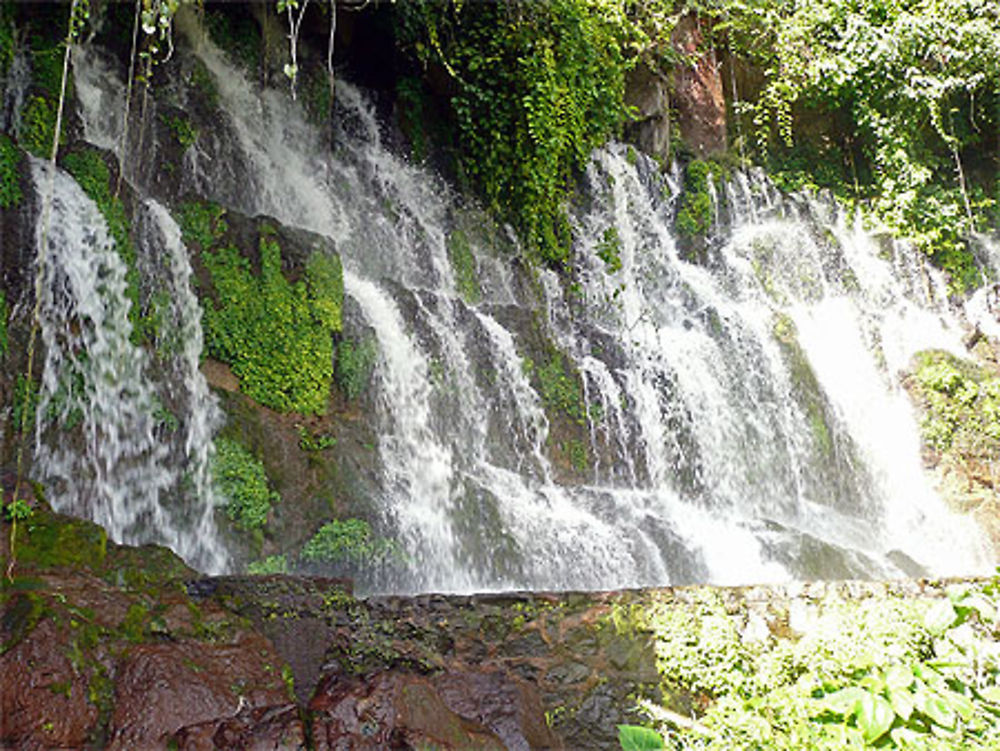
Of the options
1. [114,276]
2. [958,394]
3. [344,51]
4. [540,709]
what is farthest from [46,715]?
[958,394]

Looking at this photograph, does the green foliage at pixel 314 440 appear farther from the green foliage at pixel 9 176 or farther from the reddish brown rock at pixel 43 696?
the reddish brown rock at pixel 43 696

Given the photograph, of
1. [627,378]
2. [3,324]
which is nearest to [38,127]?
[3,324]

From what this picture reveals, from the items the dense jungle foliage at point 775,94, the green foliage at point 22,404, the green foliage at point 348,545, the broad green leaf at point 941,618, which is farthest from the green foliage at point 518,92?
the broad green leaf at point 941,618

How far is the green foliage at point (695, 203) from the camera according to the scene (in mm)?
12477

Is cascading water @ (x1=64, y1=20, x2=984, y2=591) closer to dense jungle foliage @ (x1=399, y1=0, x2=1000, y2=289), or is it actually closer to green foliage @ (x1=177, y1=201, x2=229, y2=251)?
dense jungle foliage @ (x1=399, y1=0, x2=1000, y2=289)

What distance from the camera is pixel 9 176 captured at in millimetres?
5859

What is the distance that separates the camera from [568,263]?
10.3 m

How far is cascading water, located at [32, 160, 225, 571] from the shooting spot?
18.0 ft

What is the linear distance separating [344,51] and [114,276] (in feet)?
17.0

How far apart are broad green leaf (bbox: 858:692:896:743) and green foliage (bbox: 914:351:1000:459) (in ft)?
32.4

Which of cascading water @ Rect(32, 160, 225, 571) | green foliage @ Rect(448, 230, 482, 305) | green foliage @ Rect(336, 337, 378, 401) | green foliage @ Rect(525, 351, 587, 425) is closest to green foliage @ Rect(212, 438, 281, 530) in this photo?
cascading water @ Rect(32, 160, 225, 571)

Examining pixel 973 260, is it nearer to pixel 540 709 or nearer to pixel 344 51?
pixel 344 51

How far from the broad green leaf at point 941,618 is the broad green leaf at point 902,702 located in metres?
0.35

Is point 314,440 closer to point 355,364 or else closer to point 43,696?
point 355,364
